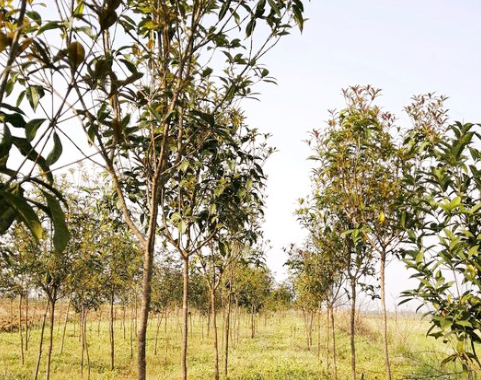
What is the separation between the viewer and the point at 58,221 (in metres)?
1.68

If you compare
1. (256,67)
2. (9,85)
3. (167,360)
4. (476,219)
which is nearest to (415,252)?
(476,219)

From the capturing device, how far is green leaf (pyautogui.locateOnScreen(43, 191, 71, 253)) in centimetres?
165

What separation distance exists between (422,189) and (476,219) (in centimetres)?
60

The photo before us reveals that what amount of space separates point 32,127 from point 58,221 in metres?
0.45

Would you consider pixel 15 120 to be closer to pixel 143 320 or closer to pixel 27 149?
pixel 27 149

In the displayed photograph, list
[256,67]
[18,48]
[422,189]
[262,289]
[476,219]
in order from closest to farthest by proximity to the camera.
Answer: [18,48] → [256,67] → [476,219] → [422,189] → [262,289]

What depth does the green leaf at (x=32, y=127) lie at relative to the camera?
1.79m

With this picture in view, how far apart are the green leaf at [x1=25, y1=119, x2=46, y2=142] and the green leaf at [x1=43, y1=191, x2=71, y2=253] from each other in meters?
0.33

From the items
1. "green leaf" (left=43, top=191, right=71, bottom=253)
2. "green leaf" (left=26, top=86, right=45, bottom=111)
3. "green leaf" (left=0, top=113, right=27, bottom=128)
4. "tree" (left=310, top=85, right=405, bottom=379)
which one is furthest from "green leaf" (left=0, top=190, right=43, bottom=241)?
"tree" (left=310, top=85, right=405, bottom=379)

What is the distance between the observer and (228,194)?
18.4 feet

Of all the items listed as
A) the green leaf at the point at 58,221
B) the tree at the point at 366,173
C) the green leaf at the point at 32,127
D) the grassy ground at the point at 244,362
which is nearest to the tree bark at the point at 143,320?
the green leaf at the point at 58,221

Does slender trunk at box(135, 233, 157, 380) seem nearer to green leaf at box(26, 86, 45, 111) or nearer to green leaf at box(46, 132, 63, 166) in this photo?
→ green leaf at box(26, 86, 45, 111)

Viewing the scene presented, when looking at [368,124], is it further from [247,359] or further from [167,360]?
[167,360]

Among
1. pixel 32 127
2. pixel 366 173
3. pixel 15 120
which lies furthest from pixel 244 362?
pixel 32 127
